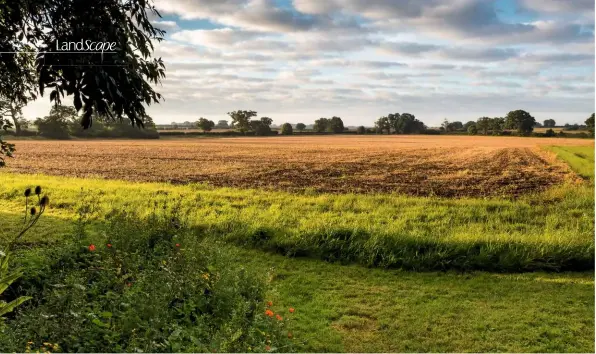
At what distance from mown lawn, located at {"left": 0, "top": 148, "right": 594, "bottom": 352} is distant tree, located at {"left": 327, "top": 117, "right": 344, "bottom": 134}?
49.4 meters

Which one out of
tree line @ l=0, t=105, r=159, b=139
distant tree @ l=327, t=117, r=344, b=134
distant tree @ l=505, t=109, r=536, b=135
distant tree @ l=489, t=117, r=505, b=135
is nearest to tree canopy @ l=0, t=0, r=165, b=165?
tree line @ l=0, t=105, r=159, b=139

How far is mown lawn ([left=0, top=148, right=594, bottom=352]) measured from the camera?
658 centimetres

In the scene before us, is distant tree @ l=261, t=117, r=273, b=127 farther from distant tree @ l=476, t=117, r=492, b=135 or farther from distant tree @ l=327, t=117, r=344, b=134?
distant tree @ l=476, t=117, r=492, b=135

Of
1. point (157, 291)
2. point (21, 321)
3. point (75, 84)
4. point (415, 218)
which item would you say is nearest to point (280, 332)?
point (157, 291)

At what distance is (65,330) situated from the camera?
4289mm

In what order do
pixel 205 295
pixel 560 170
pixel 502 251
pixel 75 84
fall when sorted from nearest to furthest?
pixel 205 295, pixel 75 84, pixel 502 251, pixel 560 170

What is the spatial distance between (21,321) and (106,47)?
13.4ft

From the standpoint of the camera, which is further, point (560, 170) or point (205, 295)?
point (560, 170)

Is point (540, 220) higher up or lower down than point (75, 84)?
lower down

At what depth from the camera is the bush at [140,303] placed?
4.38 m

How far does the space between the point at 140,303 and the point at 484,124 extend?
3023 inches

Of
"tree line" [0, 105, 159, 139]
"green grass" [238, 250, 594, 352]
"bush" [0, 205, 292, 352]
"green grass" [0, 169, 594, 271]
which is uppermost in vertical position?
"tree line" [0, 105, 159, 139]

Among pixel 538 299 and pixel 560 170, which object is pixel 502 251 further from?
pixel 560 170

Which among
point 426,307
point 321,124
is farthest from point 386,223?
point 321,124
